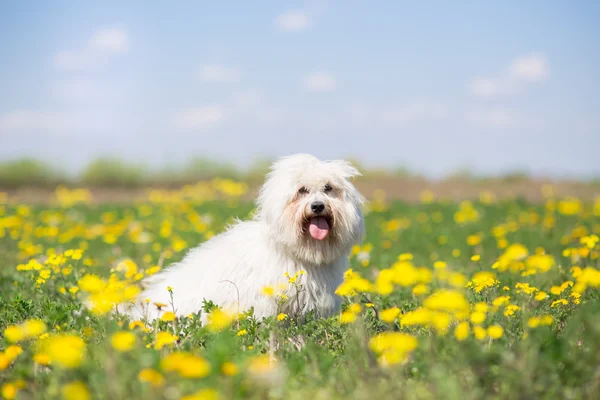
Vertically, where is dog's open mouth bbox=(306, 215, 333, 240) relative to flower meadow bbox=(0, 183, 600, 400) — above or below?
above

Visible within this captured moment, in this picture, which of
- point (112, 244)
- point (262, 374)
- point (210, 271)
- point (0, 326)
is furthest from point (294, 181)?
point (112, 244)

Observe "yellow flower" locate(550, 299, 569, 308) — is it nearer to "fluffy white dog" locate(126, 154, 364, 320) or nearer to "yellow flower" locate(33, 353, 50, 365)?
"fluffy white dog" locate(126, 154, 364, 320)

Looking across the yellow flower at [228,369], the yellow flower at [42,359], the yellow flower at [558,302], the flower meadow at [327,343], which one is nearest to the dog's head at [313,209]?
the flower meadow at [327,343]

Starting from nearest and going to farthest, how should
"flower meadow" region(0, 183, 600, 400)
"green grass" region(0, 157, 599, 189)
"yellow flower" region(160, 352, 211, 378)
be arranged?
1. "yellow flower" region(160, 352, 211, 378)
2. "flower meadow" region(0, 183, 600, 400)
3. "green grass" region(0, 157, 599, 189)

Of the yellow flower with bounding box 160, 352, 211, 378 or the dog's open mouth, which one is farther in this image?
the dog's open mouth

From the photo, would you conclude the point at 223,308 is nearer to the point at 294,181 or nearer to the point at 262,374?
the point at 294,181

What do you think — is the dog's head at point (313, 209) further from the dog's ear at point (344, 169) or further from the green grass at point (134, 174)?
the green grass at point (134, 174)

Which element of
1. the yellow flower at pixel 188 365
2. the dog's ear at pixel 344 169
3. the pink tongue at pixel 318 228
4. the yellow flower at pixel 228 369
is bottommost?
the yellow flower at pixel 228 369

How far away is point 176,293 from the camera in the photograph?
4816 millimetres

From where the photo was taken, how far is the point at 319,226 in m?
4.48

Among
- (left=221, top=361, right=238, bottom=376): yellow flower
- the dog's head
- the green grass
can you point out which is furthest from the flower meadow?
the green grass

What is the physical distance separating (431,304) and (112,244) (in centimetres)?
789

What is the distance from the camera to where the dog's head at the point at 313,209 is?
4.45 meters

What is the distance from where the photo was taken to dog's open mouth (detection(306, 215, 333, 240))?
176 inches
